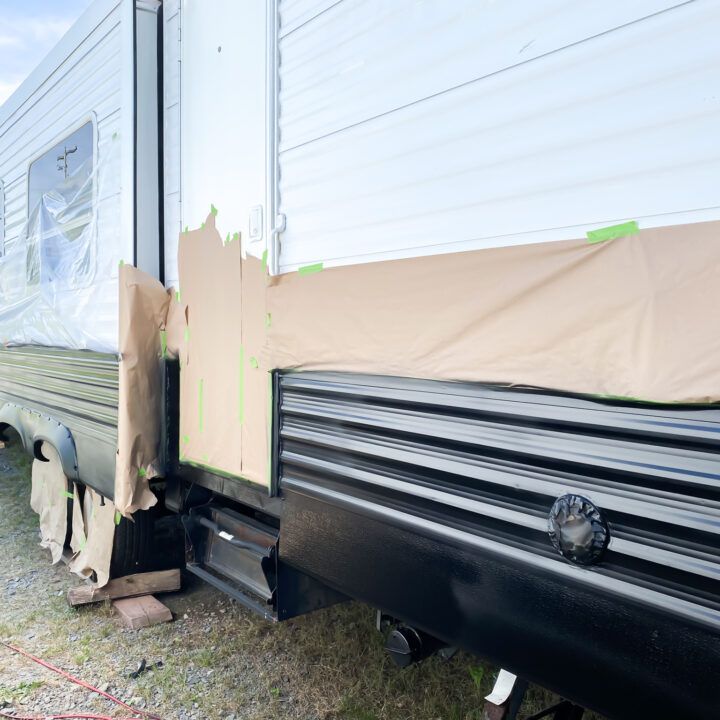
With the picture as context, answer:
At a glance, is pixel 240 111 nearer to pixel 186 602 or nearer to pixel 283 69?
pixel 283 69

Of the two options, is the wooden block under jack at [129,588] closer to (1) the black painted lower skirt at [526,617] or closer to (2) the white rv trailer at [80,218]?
(2) the white rv trailer at [80,218]

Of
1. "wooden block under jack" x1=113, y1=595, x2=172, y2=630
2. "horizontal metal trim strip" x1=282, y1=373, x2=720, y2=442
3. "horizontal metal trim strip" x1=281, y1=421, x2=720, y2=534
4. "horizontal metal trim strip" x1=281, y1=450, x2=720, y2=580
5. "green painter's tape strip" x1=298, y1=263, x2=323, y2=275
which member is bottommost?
"wooden block under jack" x1=113, y1=595, x2=172, y2=630

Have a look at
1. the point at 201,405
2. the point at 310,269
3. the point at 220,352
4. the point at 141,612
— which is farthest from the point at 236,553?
the point at 310,269

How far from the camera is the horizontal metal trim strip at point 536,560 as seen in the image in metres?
1.18

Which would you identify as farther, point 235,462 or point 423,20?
point 235,462

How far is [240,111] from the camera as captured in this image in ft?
7.97

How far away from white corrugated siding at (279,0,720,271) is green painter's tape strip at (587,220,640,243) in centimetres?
2

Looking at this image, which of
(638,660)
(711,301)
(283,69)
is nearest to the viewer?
(711,301)

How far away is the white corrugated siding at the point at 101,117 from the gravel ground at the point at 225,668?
4.44 ft

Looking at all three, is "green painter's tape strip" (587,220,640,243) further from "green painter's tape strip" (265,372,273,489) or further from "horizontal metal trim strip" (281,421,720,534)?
"green painter's tape strip" (265,372,273,489)

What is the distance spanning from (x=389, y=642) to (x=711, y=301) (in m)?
1.30

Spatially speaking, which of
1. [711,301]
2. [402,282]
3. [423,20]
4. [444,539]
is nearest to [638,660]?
[444,539]

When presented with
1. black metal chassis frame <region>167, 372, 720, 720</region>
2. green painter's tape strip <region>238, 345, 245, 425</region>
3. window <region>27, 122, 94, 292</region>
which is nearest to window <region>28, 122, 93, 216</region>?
window <region>27, 122, 94, 292</region>

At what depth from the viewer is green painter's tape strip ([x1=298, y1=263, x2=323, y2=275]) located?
2.05m
